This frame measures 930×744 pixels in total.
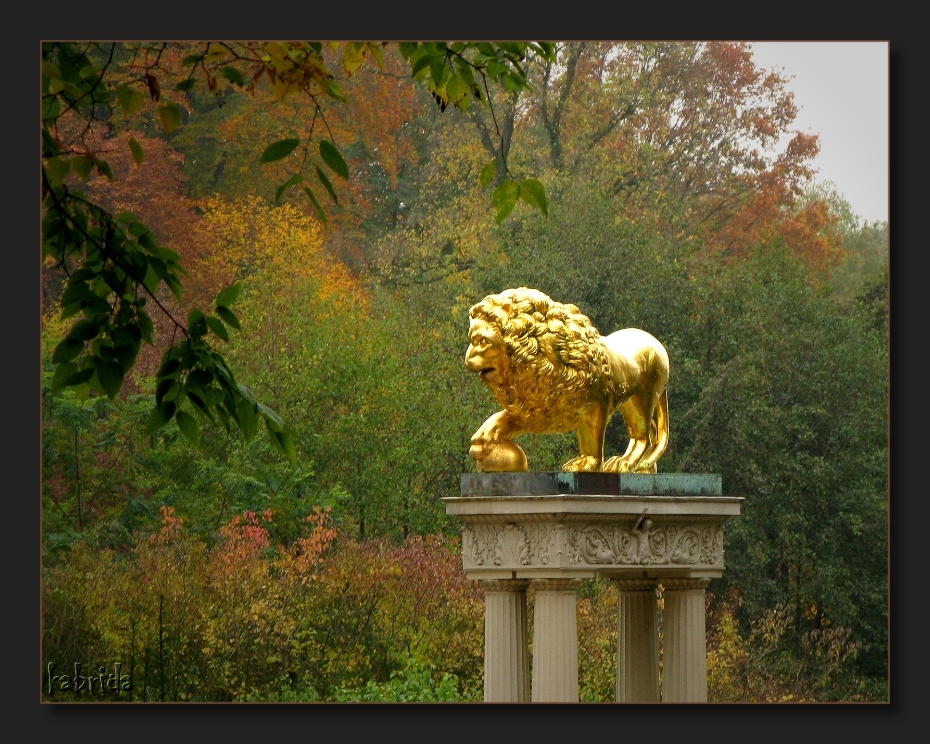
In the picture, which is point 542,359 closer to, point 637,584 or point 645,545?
point 645,545

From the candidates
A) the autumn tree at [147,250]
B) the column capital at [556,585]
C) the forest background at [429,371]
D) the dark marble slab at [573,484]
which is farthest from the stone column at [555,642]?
the forest background at [429,371]

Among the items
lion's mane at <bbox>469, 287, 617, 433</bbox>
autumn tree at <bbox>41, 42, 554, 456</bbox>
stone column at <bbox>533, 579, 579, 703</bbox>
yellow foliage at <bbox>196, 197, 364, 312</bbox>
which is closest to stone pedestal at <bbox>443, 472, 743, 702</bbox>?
stone column at <bbox>533, 579, 579, 703</bbox>

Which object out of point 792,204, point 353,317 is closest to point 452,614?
point 353,317

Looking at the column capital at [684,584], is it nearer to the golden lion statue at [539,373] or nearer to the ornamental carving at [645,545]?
the ornamental carving at [645,545]

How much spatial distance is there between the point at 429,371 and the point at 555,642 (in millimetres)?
7694

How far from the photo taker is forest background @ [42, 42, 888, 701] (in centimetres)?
1567

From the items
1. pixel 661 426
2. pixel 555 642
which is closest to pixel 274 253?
pixel 661 426

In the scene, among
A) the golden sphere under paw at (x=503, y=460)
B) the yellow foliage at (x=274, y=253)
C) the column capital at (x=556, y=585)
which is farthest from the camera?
the yellow foliage at (x=274, y=253)

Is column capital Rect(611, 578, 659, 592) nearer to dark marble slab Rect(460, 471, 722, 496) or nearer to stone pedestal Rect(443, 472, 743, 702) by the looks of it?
stone pedestal Rect(443, 472, 743, 702)

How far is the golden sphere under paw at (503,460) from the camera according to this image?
33.3 ft

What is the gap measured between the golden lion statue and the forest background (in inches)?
214

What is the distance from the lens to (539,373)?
10062 millimetres

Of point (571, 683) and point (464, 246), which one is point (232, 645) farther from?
point (571, 683)

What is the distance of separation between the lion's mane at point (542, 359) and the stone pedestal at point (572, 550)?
0.49 m
